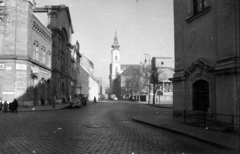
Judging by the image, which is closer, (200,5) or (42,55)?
(200,5)

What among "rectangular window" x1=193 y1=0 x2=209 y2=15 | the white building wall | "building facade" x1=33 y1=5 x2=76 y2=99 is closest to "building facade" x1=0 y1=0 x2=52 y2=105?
"building facade" x1=33 y1=5 x2=76 y2=99

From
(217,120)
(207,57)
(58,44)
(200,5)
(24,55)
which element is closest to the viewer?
(217,120)

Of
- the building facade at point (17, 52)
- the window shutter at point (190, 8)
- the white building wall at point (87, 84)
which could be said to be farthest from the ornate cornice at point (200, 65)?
the white building wall at point (87, 84)

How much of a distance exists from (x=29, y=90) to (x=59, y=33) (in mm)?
18354

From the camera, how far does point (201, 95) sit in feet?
46.0

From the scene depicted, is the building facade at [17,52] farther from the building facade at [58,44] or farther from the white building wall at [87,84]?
the white building wall at [87,84]

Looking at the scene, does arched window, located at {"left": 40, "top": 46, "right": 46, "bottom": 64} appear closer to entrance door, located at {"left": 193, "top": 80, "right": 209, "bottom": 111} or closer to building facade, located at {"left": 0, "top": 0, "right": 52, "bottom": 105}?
building facade, located at {"left": 0, "top": 0, "right": 52, "bottom": 105}

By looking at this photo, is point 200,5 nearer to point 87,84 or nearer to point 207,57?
point 207,57

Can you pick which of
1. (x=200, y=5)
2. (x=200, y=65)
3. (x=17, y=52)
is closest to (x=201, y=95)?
(x=200, y=65)

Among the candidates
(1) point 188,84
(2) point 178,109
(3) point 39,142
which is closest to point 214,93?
(1) point 188,84

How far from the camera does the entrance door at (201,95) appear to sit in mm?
13422

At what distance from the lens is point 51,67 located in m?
42.6

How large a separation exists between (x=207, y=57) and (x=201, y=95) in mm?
2378

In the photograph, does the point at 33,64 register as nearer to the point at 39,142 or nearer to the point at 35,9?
the point at 35,9
